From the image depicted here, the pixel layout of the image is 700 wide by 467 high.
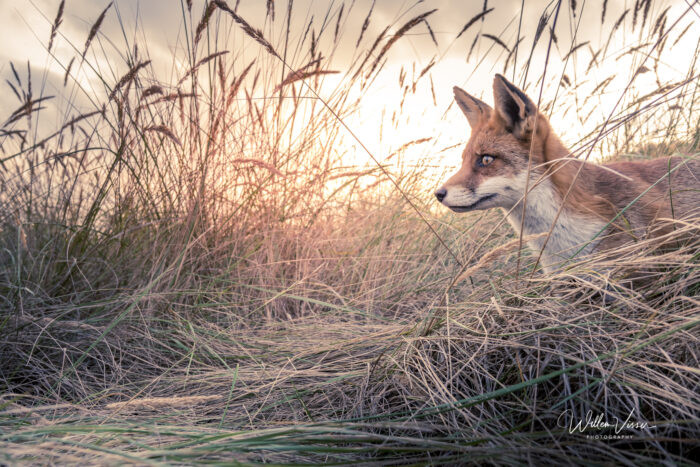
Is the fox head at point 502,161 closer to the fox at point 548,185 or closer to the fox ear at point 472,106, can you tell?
the fox at point 548,185

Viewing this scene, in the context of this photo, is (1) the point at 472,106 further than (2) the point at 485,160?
Yes

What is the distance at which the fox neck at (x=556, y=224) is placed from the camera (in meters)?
1.94

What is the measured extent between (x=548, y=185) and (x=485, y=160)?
0.37m

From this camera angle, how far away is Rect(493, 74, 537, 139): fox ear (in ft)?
6.32

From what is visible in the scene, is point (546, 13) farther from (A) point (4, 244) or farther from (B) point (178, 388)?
(A) point (4, 244)

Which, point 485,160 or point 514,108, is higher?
point 514,108

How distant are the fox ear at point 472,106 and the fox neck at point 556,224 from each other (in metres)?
0.64

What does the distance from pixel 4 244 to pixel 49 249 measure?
1.72ft

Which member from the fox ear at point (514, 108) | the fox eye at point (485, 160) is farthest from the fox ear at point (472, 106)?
the fox eye at point (485, 160)

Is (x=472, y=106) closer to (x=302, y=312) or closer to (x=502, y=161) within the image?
(x=502, y=161)

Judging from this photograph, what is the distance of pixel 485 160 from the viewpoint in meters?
2.28

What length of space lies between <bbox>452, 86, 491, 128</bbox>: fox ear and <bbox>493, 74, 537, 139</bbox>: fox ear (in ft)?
0.75

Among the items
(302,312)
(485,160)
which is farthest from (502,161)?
(302,312)

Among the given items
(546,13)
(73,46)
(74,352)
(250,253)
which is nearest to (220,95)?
(73,46)
